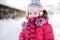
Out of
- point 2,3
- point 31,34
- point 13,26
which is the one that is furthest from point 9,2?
point 31,34

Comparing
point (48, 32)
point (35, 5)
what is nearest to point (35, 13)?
point (35, 5)

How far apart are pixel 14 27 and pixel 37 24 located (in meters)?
0.17

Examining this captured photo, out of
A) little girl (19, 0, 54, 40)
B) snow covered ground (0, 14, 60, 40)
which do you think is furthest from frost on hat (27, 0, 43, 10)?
snow covered ground (0, 14, 60, 40)

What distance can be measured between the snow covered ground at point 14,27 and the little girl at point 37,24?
0.04 m

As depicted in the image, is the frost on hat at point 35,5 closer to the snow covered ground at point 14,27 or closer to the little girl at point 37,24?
the little girl at point 37,24

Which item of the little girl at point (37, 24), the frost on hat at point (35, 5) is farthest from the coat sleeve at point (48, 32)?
the frost on hat at point (35, 5)

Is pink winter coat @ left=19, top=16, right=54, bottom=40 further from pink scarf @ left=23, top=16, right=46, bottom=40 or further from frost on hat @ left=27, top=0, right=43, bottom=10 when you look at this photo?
frost on hat @ left=27, top=0, right=43, bottom=10

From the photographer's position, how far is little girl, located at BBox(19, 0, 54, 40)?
1070mm

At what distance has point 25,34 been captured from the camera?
110cm

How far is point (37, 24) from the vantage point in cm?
108

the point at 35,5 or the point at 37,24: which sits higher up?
the point at 35,5

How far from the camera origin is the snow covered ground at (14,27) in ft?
3.56

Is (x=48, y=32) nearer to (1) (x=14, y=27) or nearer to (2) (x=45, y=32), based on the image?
(2) (x=45, y=32)

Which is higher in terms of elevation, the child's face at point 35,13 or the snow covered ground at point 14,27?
the child's face at point 35,13
